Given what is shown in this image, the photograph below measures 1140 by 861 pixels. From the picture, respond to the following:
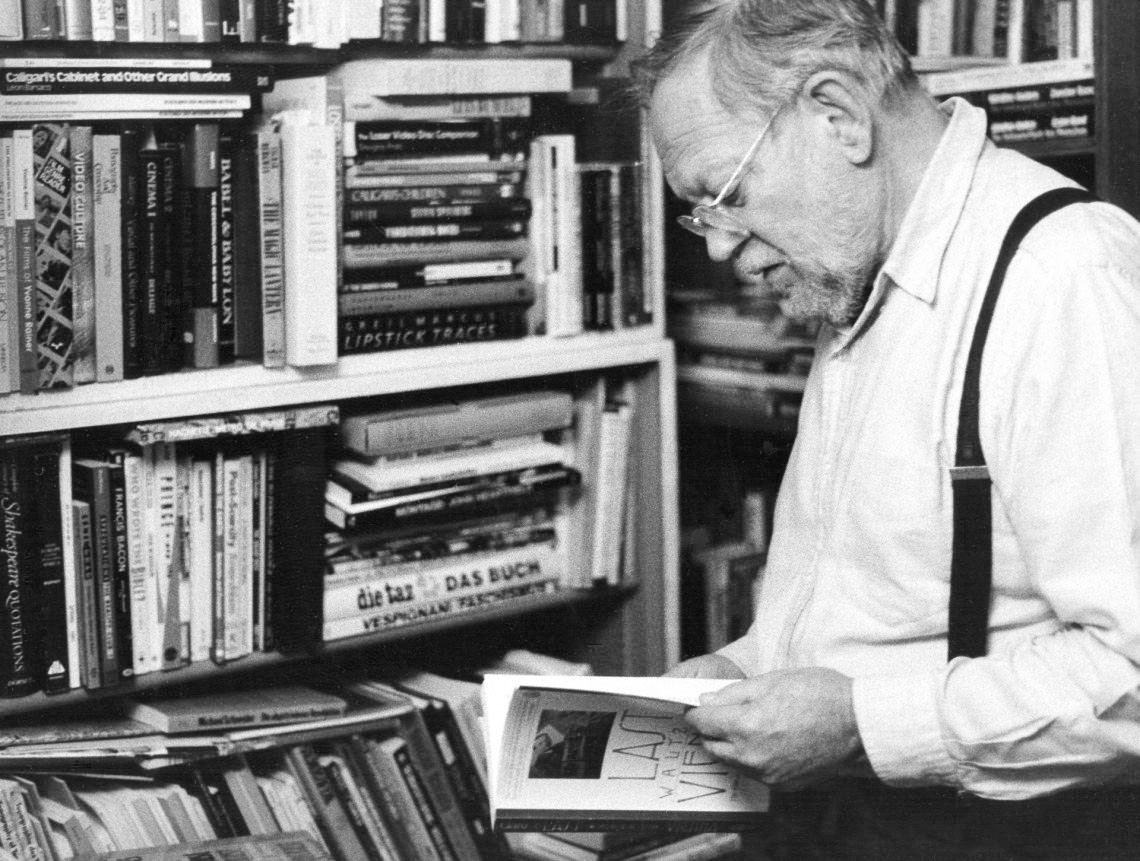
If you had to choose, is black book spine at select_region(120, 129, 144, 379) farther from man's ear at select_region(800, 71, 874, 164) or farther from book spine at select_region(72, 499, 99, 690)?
man's ear at select_region(800, 71, 874, 164)

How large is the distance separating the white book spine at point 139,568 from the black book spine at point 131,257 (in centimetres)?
12

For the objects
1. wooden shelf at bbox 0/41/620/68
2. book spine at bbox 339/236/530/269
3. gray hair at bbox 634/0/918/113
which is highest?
wooden shelf at bbox 0/41/620/68

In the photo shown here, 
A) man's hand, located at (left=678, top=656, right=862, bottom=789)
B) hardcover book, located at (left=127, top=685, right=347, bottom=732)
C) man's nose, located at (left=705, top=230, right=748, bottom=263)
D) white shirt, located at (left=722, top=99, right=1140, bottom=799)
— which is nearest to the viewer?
white shirt, located at (left=722, top=99, right=1140, bottom=799)

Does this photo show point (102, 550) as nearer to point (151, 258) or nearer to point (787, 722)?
point (151, 258)

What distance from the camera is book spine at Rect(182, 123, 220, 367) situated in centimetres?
162

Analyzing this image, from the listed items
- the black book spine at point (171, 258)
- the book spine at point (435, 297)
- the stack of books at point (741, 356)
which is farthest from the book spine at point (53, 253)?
the stack of books at point (741, 356)

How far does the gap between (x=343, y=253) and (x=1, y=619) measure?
59 centimetres

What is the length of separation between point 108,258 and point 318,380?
289 millimetres

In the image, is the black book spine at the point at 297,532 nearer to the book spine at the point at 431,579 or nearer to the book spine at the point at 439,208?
the book spine at the point at 431,579

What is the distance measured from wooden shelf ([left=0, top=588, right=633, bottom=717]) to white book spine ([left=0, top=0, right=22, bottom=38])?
0.73 m

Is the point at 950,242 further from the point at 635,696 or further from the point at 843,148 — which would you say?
the point at 635,696

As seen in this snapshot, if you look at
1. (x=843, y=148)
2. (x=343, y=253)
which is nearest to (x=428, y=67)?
(x=343, y=253)

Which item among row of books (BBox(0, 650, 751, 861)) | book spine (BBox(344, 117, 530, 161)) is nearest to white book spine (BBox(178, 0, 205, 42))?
book spine (BBox(344, 117, 530, 161))

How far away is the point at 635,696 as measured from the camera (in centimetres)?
122
